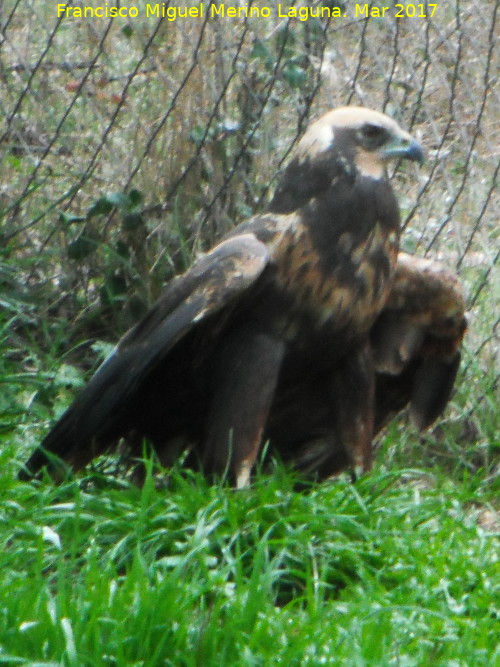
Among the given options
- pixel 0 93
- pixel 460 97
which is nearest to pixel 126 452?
pixel 0 93

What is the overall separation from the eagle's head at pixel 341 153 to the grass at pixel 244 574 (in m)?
0.94

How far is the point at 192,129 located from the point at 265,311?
152 centimetres

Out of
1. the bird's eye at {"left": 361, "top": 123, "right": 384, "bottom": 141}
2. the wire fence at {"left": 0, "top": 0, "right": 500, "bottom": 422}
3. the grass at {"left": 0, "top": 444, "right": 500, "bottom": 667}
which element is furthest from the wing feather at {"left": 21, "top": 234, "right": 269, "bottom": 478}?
the wire fence at {"left": 0, "top": 0, "right": 500, "bottom": 422}

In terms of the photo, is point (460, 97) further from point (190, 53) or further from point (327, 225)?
point (327, 225)

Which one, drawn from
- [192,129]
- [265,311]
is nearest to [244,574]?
[265,311]

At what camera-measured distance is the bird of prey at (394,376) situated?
4.50m

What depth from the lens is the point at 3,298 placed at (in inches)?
207

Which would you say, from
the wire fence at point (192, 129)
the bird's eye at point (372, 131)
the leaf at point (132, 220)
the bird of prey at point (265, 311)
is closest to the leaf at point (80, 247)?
the wire fence at point (192, 129)

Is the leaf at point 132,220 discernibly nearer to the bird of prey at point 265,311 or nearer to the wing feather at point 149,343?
the bird of prey at point 265,311

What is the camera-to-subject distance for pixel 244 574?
3617mm

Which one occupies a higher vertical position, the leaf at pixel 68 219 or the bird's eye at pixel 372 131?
the bird's eye at pixel 372 131

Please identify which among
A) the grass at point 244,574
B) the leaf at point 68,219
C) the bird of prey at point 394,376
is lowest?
the grass at point 244,574

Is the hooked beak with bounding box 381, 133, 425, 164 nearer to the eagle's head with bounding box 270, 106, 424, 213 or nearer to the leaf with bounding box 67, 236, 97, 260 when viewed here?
the eagle's head with bounding box 270, 106, 424, 213

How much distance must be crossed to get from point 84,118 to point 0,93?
387mm
